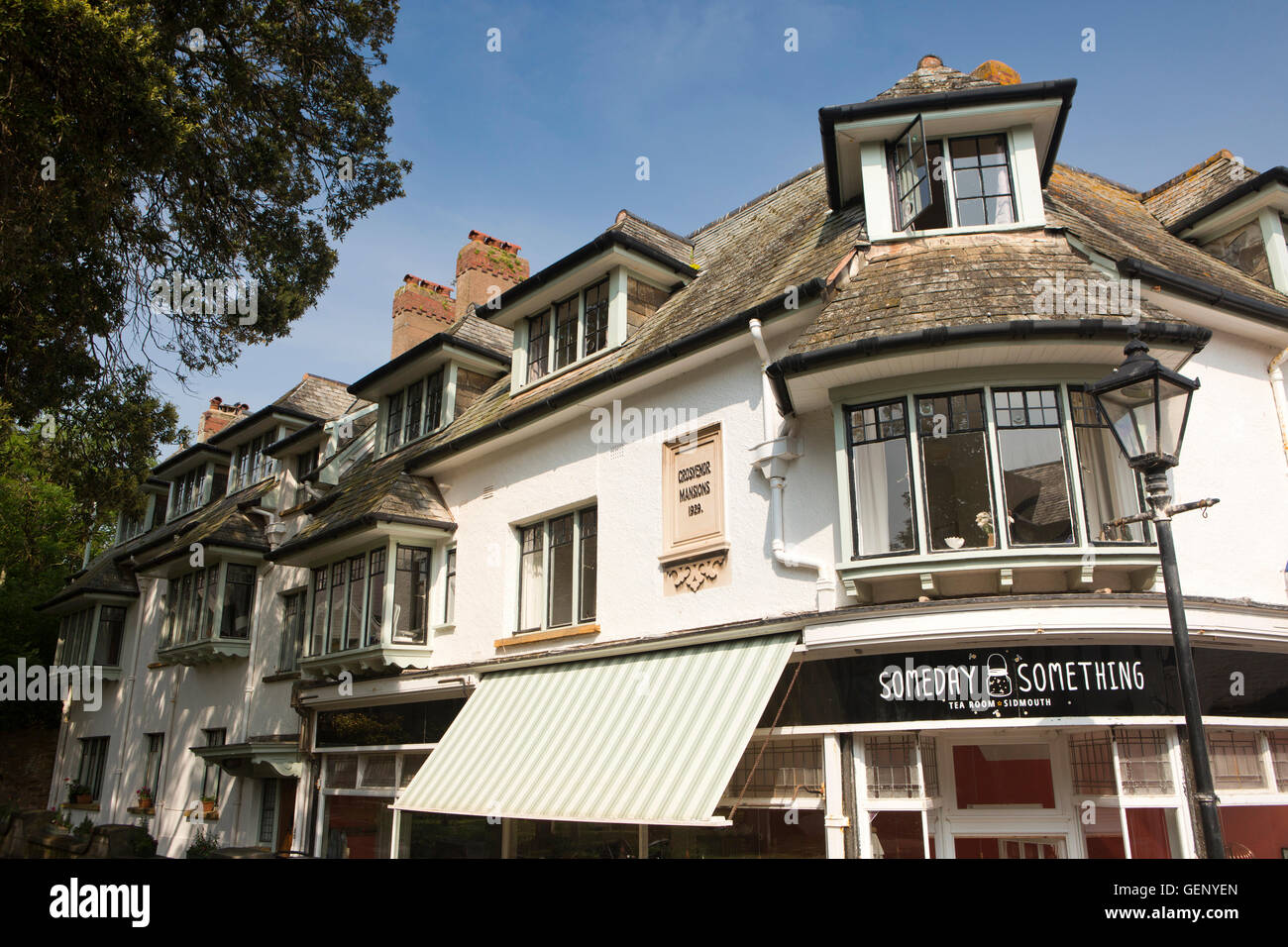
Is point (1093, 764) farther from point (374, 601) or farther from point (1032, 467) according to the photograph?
point (374, 601)

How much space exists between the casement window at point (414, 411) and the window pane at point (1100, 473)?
42.7 feet

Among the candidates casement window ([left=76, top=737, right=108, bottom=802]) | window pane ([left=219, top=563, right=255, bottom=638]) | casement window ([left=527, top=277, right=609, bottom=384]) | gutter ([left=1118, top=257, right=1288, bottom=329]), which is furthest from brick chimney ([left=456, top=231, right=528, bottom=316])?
casement window ([left=76, top=737, right=108, bottom=802])

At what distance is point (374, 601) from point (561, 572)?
14.6 feet

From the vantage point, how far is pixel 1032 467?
9586 mm

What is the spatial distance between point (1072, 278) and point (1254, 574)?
3925 millimetres

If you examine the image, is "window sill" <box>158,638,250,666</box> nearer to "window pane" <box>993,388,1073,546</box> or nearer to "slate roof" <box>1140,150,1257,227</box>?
"window pane" <box>993,388,1073,546</box>

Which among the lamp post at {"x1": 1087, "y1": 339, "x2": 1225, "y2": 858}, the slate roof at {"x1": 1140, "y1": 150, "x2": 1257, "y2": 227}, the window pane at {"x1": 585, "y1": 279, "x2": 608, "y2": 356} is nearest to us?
the lamp post at {"x1": 1087, "y1": 339, "x2": 1225, "y2": 858}

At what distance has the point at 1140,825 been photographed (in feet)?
29.9

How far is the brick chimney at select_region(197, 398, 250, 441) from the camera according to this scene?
34.7 m

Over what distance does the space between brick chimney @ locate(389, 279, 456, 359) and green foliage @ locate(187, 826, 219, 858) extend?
12.9 metres

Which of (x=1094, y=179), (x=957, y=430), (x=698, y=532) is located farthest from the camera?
(x=1094, y=179)

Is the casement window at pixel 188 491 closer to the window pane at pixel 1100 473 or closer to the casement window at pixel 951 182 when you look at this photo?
the casement window at pixel 951 182

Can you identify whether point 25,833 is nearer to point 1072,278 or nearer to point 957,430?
point 957,430
